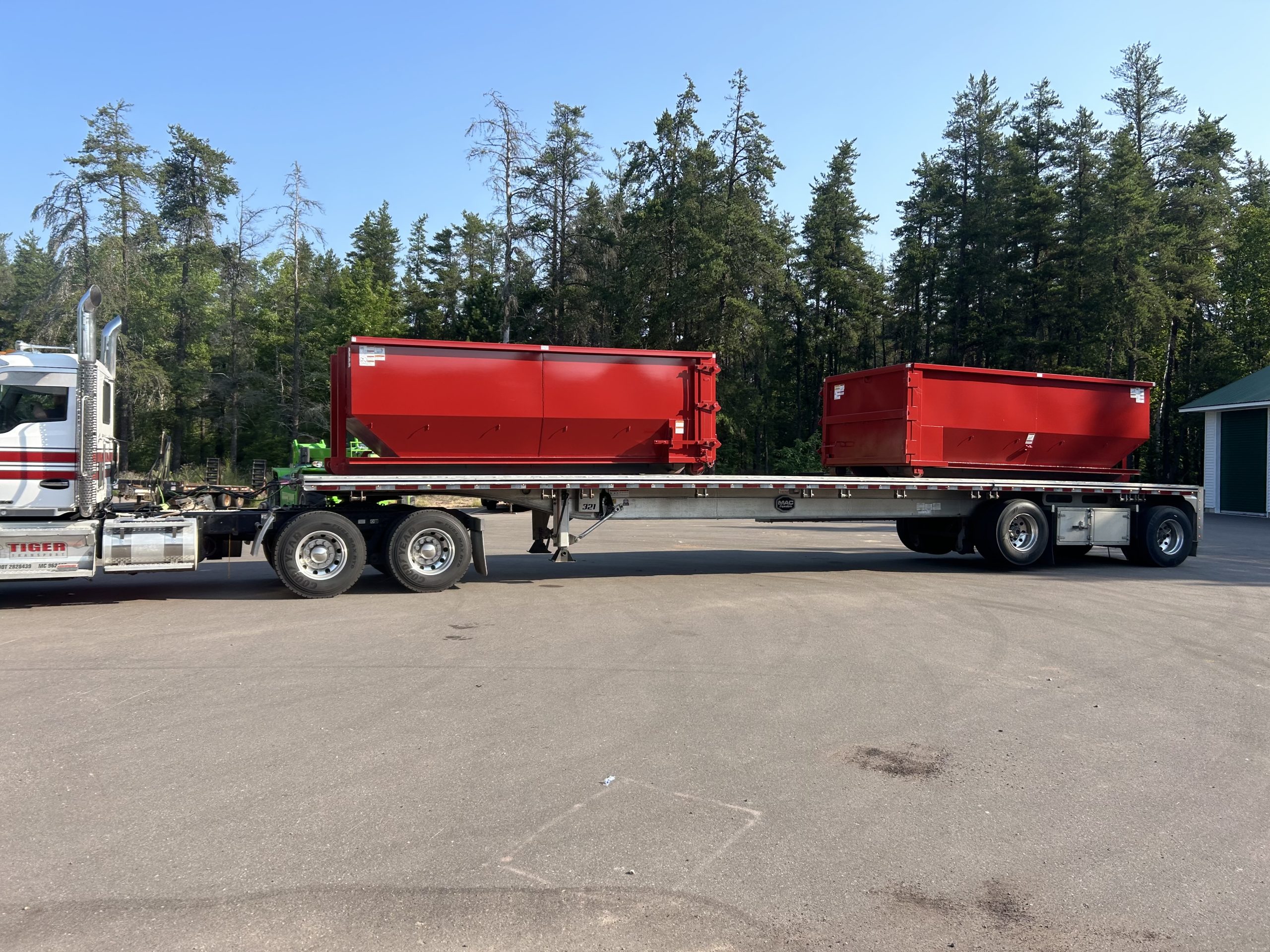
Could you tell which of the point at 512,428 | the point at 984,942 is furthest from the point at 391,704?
the point at 512,428

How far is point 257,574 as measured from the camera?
13.7 m

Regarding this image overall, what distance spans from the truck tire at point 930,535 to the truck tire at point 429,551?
798 cm

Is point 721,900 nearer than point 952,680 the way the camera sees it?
Yes

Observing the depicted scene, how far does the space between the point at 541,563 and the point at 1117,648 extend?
356 inches

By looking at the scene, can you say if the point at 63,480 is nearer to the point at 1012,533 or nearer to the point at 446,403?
the point at 446,403

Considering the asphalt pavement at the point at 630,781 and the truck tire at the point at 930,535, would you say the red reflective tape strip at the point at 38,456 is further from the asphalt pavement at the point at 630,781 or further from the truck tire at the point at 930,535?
the truck tire at the point at 930,535

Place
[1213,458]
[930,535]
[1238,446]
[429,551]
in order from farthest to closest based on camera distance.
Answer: [1213,458] → [1238,446] → [930,535] → [429,551]

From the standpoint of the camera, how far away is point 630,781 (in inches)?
193

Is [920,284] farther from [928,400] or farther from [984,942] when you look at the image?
[984,942]

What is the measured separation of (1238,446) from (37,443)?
119ft

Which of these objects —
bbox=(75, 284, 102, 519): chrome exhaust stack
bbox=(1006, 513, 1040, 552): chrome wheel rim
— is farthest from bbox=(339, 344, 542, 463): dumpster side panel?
bbox=(1006, 513, 1040, 552): chrome wheel rim

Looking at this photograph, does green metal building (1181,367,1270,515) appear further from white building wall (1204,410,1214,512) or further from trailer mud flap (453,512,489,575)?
trailer mud flap (453,512,489,575)

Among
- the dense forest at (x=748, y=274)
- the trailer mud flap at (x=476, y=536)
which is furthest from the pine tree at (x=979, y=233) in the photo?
the trailer mud flap at (x=476, y=536)

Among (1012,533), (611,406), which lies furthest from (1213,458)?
(611,406)
